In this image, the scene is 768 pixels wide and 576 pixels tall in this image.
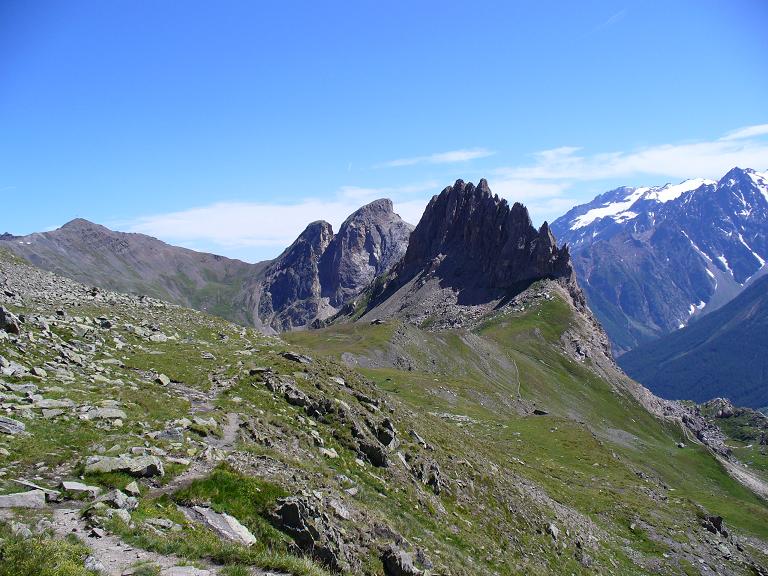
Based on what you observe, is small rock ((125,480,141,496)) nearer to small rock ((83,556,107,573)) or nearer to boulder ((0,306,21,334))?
small rock ((83,556,107,573))

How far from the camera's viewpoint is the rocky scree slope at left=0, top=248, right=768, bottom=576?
1594 cm

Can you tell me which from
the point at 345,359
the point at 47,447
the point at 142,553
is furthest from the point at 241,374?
the point at 345,359

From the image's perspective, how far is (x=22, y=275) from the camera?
55.1 m

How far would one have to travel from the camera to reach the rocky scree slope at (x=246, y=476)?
52.3 feet

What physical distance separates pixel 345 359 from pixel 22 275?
7512 centimetres

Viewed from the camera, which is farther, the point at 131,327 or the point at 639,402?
the point at 639,402

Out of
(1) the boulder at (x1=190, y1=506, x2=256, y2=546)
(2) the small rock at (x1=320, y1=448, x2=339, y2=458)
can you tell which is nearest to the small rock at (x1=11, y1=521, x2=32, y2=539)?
(1) the boulder at (x1=190, y1=506, x2=256, y2=546)

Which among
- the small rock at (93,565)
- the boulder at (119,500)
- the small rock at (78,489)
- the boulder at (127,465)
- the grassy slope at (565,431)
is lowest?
the grassy slope at (565,431)

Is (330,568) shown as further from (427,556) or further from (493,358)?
(493,358)

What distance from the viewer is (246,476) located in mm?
20281

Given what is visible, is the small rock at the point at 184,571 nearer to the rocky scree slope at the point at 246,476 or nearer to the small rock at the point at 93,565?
the rocky scree slope at the point at 246,476

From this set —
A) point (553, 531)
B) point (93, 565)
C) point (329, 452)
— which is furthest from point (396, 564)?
point (553, 531)

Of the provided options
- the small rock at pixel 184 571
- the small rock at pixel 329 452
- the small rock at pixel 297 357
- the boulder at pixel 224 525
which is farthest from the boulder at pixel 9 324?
the small rock at pixel 184 571

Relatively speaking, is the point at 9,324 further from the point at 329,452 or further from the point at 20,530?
the point at 20,530
